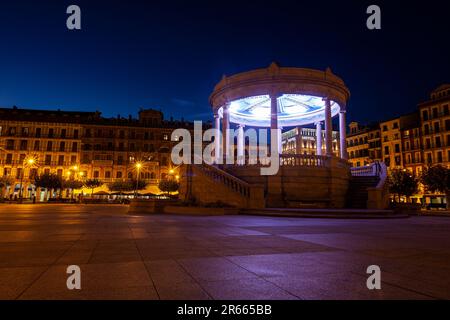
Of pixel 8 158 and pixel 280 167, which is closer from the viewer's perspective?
pixel 280 167

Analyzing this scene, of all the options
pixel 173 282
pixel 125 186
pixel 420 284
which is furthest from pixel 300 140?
pixel 173 282

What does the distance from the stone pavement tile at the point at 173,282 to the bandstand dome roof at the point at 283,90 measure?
22483mm

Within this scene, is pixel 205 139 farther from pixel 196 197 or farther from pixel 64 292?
pixel 64 292

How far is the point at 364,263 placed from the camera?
5.68 m

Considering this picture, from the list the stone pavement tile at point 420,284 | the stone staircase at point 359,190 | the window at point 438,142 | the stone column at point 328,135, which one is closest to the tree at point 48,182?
the stone column at point 328,135

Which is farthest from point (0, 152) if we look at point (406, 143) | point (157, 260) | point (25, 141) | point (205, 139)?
point (406, 143)

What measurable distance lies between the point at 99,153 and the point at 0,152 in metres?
20.7

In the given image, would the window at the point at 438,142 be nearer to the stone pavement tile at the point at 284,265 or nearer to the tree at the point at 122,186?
the tree at the point at 122,186

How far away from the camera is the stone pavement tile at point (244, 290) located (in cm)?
376

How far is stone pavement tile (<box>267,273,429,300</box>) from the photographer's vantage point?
3.77 metres

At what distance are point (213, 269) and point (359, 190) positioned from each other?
911 inches

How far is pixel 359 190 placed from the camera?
83.5 ft

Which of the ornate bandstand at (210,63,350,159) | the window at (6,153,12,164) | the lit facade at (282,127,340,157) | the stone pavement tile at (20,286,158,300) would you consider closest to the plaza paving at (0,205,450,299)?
the stone pavement tile at (20,286,158,300)

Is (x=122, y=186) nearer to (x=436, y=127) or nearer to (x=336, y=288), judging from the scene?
(x=436, y=127)
